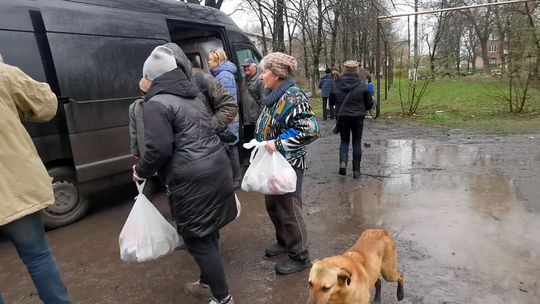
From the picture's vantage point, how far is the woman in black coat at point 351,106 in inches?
215

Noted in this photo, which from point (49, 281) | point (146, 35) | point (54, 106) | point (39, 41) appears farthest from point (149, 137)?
point (146, 35)

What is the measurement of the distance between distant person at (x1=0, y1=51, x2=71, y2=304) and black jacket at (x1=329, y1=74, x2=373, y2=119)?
4099 millimetres

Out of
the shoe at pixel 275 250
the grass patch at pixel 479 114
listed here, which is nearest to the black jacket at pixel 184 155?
the shoe at pixel 275 250

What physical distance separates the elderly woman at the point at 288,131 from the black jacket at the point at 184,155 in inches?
23.1

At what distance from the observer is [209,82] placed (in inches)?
138

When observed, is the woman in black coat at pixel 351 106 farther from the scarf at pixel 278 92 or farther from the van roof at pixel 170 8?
the scarf at pixel 278 92

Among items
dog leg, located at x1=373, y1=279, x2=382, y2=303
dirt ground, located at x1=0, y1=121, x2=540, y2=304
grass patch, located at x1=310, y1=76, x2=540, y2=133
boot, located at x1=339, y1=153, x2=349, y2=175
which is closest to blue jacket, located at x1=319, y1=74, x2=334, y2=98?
grass patch, located at x1=310, y1=76, x2=540, y2=133

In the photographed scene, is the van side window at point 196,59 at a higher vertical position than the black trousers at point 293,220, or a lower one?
higher

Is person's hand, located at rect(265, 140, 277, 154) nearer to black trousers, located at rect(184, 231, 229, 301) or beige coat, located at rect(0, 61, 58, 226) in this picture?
black trousers, located at rect(184, 231, 229, 301)

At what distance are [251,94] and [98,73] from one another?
193 cm

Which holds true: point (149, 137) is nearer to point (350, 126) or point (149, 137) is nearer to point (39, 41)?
point (39, 41)

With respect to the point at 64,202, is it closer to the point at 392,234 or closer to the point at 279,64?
the point at 279,64

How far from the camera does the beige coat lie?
6.24 feet

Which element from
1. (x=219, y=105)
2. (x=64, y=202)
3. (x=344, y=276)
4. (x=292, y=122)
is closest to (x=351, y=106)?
(x=219, y=105)
